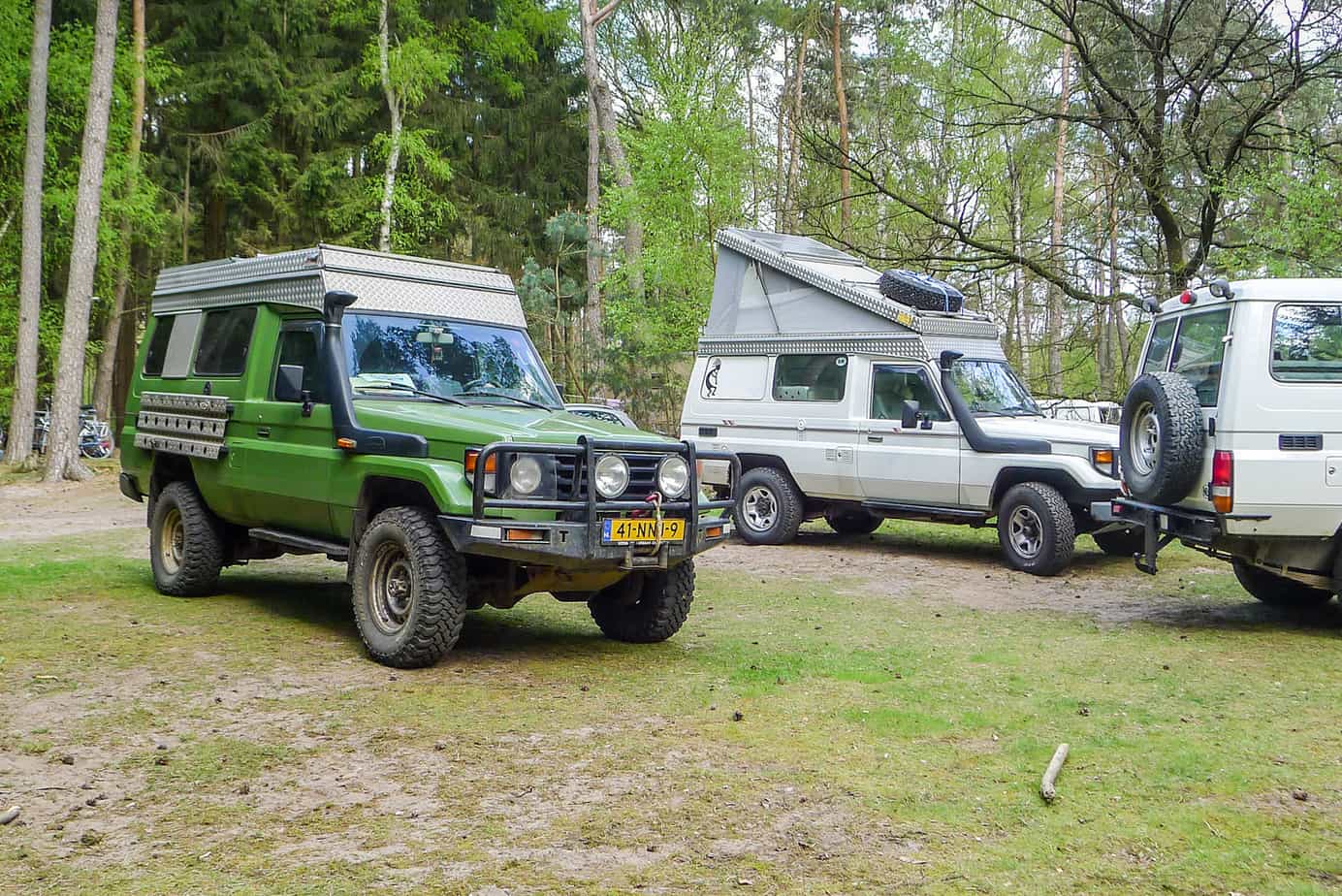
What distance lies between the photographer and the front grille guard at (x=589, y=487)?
20.9 feet

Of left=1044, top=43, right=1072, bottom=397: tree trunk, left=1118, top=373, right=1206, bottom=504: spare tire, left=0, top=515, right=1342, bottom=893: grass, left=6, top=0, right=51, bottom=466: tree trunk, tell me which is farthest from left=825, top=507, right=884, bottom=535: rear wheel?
left=6, top=0, right=51, bottom=466: tree trunk

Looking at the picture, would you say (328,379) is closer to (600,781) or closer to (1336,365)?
(600,781)

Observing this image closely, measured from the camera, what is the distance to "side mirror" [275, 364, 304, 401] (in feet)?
24.1

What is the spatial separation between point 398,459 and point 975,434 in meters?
6.45

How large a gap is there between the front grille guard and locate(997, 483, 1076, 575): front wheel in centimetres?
515

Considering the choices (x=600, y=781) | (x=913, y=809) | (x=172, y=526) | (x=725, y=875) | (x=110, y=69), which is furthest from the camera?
(x=110, y=69)

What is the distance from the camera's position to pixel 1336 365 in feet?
26.0

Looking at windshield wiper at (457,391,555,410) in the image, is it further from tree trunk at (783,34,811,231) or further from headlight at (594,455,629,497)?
tree trunk at (783,34,811,231)

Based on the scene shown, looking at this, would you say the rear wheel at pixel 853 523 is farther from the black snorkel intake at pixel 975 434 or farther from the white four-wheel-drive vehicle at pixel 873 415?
the black snorkel intake at pixel 975 434

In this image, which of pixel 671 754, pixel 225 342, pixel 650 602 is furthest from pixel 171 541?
pixel 671 754

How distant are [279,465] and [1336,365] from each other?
6.95 meters

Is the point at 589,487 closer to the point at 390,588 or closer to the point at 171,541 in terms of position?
the point at 390,588

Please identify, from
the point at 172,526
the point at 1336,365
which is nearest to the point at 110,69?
the point at 172,526

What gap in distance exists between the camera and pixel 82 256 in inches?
785
